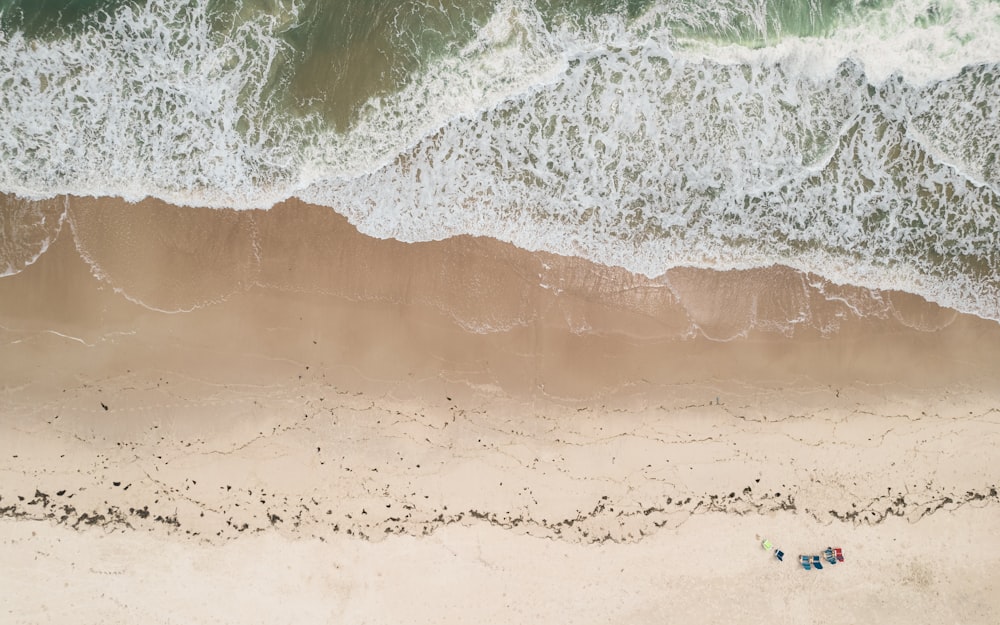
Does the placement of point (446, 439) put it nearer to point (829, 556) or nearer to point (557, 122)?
point (557, 122)

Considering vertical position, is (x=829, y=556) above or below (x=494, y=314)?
below

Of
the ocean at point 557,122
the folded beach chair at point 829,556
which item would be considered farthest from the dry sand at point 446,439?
the ocean at point 557,122

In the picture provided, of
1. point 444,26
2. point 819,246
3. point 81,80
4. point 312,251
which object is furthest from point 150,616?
point 819,246

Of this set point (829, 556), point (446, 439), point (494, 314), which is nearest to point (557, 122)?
point (494, 314)

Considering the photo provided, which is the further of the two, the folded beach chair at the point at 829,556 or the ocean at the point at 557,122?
the folded beach chair at the point at 829,556

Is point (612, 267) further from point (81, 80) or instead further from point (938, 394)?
point (81, 80)

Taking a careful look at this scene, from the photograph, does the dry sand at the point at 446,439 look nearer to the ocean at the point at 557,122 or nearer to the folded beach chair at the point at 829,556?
the folded beach chair at the point at 829,556
